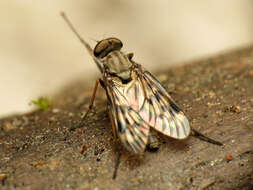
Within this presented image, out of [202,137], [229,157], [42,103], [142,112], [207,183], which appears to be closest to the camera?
[207,183]

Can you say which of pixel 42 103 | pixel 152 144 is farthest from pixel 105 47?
pixel 152 144

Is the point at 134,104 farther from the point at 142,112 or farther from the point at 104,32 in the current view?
the point at 104,32

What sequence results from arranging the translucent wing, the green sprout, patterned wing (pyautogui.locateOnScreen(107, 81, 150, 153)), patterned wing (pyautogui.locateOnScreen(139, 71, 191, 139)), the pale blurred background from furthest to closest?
the pale blurred background → the green sprout → patterned wing (pyautogui.locateOnScreen(139, 71, 191, 139)) → the translucent wing → patterned wing (pyautogui.locateOnScreen(107, 81, 150, 153))

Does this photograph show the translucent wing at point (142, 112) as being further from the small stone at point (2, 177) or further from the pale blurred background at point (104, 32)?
the pale blurred background at point (104, 32)

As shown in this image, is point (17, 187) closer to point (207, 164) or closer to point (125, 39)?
point (207, 164)

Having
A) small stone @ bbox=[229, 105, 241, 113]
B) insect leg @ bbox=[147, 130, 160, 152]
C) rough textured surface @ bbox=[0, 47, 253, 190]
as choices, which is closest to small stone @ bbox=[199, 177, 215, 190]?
rough textured surface @ bbox=[0, 47, 253, 190]

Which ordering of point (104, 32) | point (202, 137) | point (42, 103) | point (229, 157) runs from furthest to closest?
point (104, 32)
point (42, 103)
point (202, 137)
point (229, 157)

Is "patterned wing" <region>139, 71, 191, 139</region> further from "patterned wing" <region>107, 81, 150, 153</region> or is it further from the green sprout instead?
the green sprout

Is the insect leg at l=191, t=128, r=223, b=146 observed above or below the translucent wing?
below
